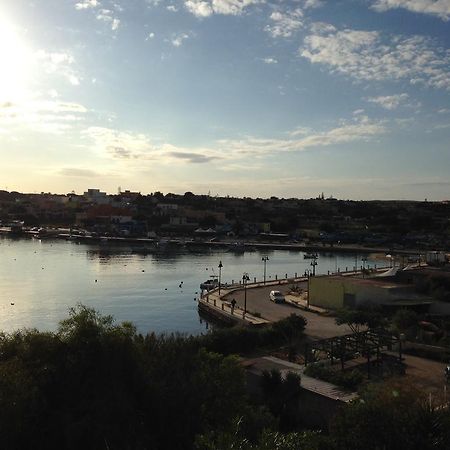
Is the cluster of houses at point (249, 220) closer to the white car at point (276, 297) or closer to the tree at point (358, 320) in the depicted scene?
the white car at point (276, 297)

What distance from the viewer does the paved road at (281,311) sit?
21266 millimetres

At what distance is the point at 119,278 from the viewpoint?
147 feet

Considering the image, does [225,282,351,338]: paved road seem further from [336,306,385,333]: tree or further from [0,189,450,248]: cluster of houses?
[0,189,450,248]: cluster of houses

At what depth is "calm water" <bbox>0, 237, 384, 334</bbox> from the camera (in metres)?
29.3

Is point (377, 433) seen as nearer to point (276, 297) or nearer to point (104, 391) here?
point (104, 391)

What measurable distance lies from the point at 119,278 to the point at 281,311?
868 inches

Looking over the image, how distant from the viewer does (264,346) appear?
18531 millimetres

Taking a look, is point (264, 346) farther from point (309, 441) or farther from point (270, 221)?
point (270, 221)

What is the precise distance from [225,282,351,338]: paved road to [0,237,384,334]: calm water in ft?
9.32

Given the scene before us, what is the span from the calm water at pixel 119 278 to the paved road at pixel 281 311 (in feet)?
9.32

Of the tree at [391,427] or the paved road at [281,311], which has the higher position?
the tree at [391,427]

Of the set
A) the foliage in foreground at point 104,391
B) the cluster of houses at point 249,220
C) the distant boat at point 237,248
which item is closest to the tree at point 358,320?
the foliage in foreground at point 104,391

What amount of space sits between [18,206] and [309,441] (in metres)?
127

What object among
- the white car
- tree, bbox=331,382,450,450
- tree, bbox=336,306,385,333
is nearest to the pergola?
tree, bbox=336,306,385,333
